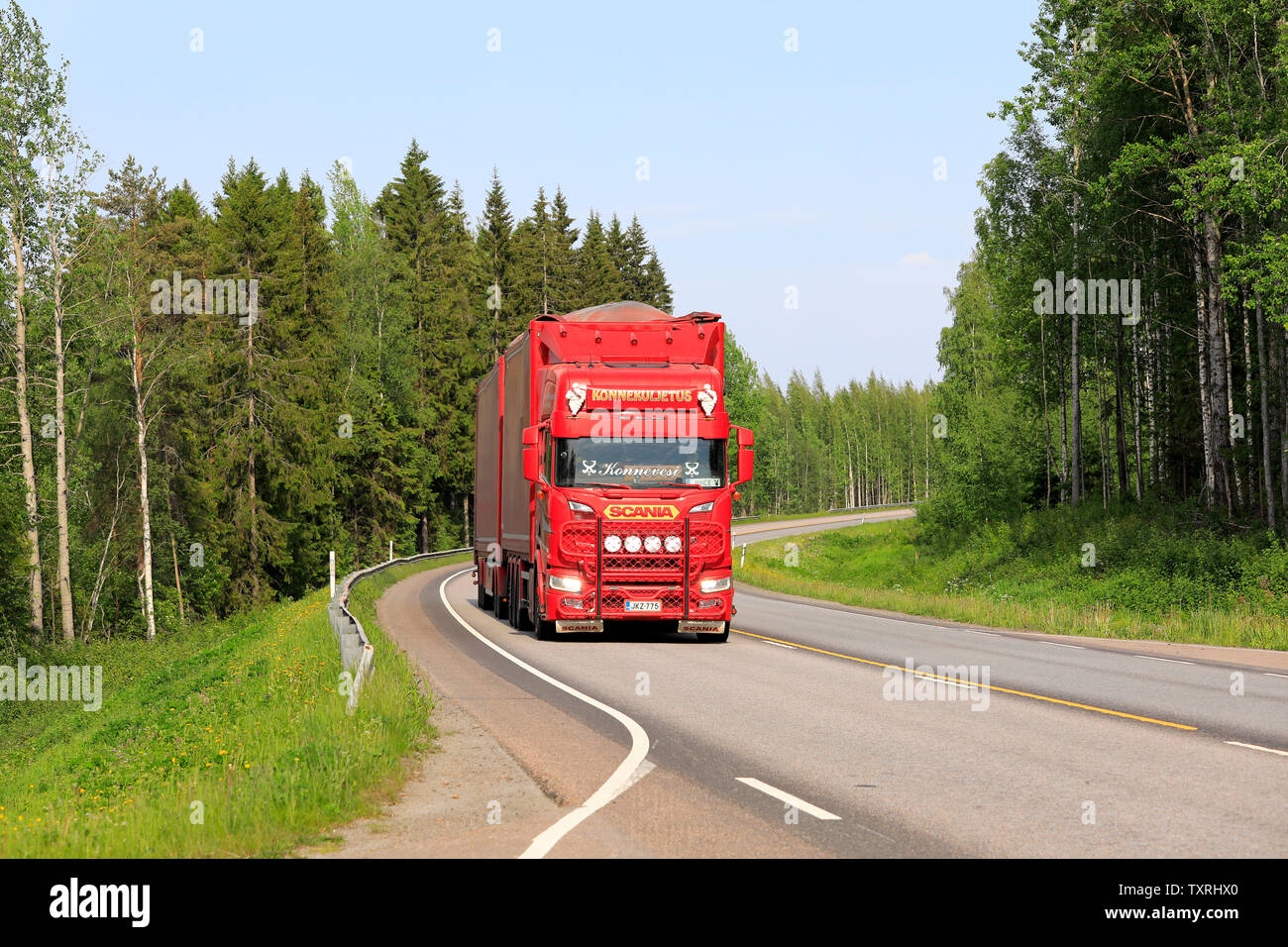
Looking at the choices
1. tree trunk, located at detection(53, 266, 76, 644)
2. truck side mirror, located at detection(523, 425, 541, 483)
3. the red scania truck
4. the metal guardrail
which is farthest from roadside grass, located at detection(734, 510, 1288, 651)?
tree trunk, located at detection(53, 266, 76, 644)

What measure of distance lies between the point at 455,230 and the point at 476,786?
7123 centimetres

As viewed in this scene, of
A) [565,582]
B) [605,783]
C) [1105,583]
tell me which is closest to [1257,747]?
[605,783]

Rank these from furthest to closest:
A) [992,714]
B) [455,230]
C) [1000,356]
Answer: [455,230] < [1000,356] < [992,714]

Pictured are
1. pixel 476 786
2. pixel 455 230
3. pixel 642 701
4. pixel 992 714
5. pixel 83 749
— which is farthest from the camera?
pixel 455 230

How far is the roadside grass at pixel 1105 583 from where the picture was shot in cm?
2250

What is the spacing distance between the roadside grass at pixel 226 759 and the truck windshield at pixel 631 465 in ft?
13.4

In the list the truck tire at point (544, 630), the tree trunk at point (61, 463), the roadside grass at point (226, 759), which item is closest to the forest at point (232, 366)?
the tree trunk at point (61, 463)

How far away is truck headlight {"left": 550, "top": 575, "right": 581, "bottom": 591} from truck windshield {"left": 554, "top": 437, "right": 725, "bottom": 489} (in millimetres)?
1466

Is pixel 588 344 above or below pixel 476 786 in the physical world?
above

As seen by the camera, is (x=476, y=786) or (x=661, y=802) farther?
(x=476, y=786)

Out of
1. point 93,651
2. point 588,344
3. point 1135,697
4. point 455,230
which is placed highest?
point 455,230
